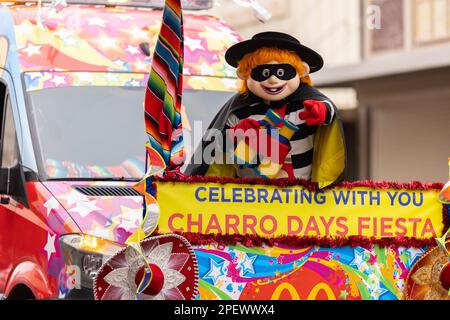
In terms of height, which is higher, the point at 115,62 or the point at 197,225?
the point at 115,62

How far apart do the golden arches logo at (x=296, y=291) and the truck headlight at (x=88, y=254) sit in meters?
1.44

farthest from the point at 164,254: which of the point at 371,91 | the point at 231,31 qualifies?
the point at 371,91

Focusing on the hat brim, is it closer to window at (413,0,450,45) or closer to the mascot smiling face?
the mascot smiling face

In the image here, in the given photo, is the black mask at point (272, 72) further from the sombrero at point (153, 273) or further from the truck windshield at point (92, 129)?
the truck windshield at point (92, 129)

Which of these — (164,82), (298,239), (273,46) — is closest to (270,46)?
(273,46)

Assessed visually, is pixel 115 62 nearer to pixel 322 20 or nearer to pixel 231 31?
pixel 231 31

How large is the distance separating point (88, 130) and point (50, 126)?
0.26 metres

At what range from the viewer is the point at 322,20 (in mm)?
16766

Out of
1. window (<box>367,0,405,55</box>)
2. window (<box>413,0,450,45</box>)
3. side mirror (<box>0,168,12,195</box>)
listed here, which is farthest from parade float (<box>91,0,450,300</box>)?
window (<box>367,0,405,55</box>)

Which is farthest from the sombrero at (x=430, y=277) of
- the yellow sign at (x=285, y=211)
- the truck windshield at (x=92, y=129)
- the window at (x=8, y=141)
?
the window at (x=8, y=141)

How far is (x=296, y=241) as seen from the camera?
18.5 feet

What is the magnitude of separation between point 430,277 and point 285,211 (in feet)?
2.61

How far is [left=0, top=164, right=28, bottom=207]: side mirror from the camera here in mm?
7523

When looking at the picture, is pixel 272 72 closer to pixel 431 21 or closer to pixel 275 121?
pixel 275 121
